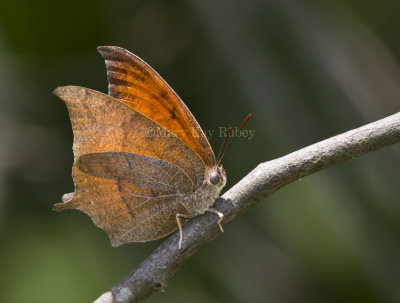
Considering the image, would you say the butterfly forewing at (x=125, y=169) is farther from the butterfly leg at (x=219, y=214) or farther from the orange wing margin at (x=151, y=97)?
the butterfly leg at (x=219, y=214)

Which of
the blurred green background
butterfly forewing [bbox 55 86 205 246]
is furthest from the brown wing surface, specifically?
the blurred green background

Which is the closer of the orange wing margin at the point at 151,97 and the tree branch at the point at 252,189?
the tree branch at the point at 252,189

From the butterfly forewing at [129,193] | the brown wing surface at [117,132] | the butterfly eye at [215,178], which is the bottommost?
the butterfly forewing at [129,193]

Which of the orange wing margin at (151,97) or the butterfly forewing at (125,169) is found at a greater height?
the orange wing margin at (151,97)

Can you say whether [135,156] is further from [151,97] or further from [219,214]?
[219,214]

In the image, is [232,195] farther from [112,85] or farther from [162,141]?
[112,85]

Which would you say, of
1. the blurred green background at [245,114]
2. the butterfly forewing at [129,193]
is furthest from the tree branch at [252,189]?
the blurred green background at [245,114]

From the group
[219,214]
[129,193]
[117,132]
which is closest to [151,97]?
[117,132]

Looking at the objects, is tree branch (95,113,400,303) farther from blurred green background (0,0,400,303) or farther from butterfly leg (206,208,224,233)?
blurred green background (0,0,400,303)
